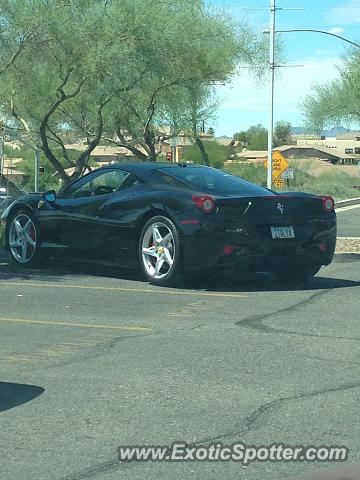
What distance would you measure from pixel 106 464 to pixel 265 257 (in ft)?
19.8

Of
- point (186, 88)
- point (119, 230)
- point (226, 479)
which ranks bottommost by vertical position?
point (226, 479)

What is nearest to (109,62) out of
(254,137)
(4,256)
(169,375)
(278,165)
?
(278,165)

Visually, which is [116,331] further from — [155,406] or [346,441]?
[346,441]

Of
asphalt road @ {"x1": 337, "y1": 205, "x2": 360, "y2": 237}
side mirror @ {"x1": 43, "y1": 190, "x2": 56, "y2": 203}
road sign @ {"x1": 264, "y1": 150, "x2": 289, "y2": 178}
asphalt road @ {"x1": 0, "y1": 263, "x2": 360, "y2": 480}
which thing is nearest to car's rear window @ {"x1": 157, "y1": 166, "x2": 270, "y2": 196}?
asphalt road @ {"x1": 0, "y1": 263, "x2": 360, "y2": 480}

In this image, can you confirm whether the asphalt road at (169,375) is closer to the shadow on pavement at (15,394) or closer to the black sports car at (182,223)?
the shadow on pavement at (15,394)

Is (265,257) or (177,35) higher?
(177,35)

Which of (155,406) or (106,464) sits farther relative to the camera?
(155,406)

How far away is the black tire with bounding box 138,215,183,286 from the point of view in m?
10.7

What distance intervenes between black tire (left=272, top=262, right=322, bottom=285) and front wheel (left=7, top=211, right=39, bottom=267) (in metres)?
3.23

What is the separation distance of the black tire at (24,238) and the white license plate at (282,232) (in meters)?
3.39

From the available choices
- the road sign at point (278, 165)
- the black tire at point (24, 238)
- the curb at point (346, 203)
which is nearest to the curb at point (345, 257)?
the black tire at point (24, 238)

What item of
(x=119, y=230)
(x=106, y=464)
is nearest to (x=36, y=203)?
(x=119, y=230)

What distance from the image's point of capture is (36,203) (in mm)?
12641

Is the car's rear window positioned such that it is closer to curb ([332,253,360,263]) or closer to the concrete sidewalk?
curb ([332,253,360,263])
